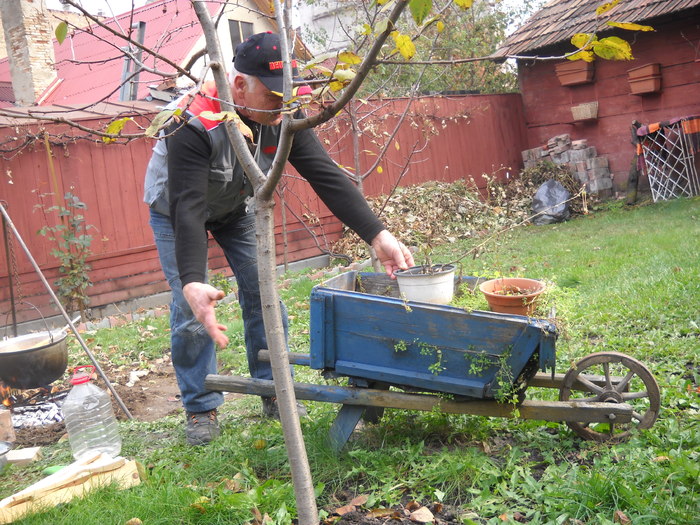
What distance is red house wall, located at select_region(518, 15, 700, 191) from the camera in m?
11.7

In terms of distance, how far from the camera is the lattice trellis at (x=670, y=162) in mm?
11406

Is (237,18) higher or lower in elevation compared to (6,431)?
higher

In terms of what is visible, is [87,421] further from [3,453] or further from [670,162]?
[670,162]

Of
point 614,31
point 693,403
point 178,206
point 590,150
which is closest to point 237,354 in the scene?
point 178,206

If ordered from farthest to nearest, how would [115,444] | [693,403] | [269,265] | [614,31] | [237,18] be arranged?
1. [237,18]
2. [614,31]
3. [115,444]
4. [693,403]
5. [269,265]

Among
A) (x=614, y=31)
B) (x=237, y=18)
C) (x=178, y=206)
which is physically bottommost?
(x=178, y=206)

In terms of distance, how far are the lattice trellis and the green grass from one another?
766cm

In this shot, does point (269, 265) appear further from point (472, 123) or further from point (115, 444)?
point (472, 123)

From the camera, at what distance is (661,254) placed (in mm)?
6672

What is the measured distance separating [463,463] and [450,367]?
1.39 ft

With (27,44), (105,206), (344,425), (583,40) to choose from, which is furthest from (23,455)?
(27,44)

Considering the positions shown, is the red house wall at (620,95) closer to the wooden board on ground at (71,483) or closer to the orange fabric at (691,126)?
the orange fabric at (691,126)

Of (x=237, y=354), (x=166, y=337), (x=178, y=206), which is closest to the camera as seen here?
(x=178, y=206)

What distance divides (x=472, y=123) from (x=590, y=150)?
245cm
